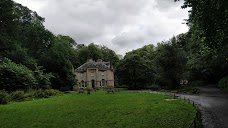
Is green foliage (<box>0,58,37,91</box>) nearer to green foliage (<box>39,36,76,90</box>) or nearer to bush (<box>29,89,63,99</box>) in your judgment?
bush (<box>29,89,63,99</box>)

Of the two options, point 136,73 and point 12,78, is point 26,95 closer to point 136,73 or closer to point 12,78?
point 12,78

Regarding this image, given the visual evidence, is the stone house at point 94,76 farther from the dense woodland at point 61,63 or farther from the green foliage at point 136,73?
the green foliage at point 136,73

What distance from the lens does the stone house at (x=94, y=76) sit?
219 feet

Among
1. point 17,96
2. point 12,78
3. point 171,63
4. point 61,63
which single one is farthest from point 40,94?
point 171,63

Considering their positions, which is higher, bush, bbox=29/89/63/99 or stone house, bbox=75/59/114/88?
stone house, bbox=75/59/114/88

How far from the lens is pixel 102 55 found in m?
91.2

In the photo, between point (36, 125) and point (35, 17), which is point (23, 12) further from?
point (36, 125)

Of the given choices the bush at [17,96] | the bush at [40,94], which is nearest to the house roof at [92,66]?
the bush at [40,94]

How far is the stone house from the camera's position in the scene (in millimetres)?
66688

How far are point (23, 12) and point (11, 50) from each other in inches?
894

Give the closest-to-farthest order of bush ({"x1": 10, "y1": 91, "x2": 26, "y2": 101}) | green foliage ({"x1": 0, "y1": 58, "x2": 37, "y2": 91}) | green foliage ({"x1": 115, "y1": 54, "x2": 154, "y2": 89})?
bush ({"x1": 10, "y1": 91, "x2": 26, "y2": 101}) → green foliage ({"x1": 0, "y1": 58, "x2": 37, "y2": 91}) → green foliage ({"x1": 115, "y1": 54, "x2": 154, "y2": 89})

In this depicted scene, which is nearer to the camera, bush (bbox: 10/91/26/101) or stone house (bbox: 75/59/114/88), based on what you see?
bush (bbox: 10/91/26/101)

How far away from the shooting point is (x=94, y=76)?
2630 inches

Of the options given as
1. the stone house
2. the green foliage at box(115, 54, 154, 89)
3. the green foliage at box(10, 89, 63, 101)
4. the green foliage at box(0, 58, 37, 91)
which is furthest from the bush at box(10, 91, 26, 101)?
the stone house
